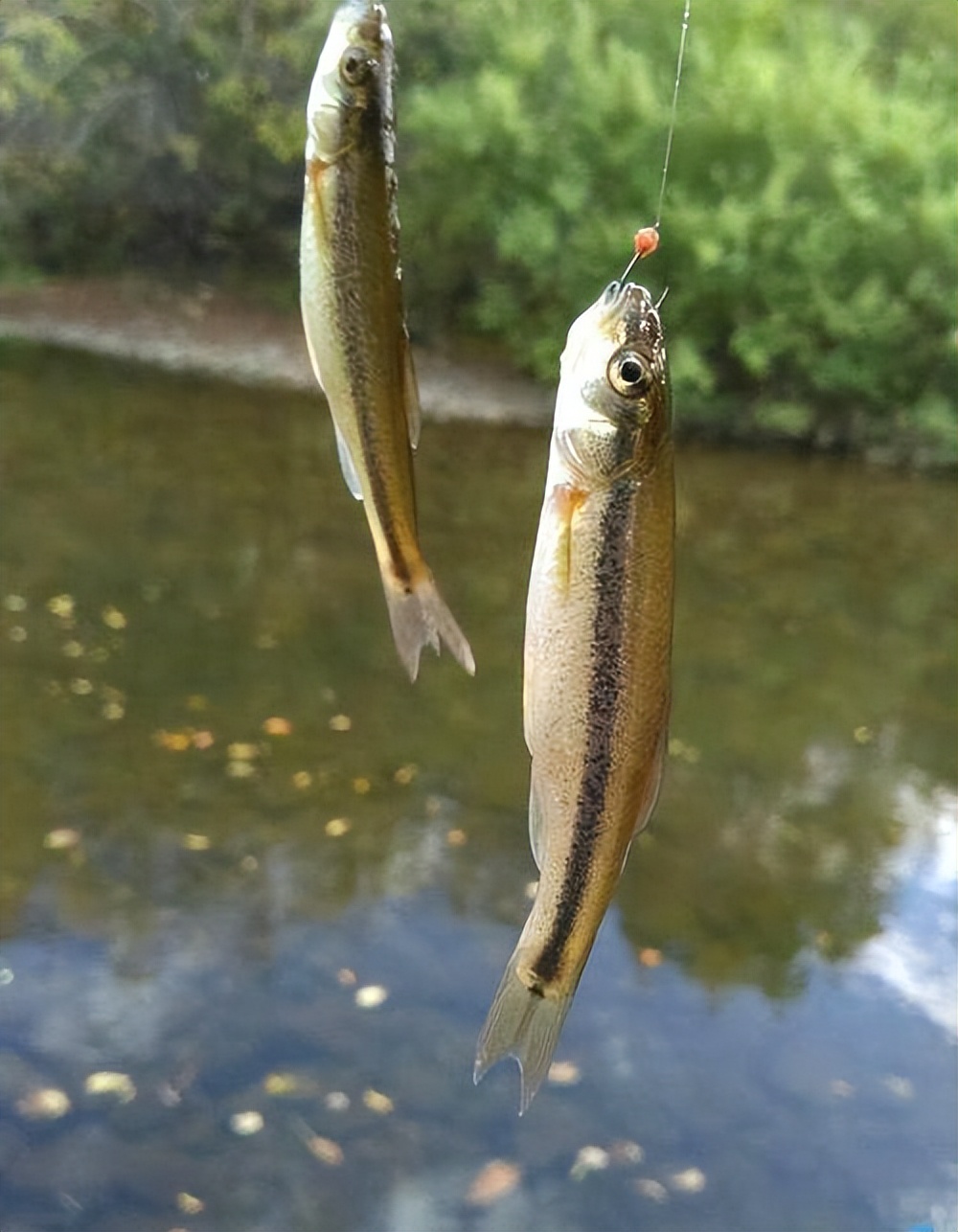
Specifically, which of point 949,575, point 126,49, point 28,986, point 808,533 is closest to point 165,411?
point 126,49

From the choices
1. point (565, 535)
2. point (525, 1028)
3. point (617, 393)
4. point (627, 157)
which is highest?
point (617, 393)

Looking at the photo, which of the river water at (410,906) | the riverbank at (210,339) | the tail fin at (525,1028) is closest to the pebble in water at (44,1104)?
the river water at (410,906)

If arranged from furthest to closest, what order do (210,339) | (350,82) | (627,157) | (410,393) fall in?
1. (210,339)
2. (627,157)
3. (410,393)
4. (350,82)

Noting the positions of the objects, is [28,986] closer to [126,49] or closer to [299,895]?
[299,895]

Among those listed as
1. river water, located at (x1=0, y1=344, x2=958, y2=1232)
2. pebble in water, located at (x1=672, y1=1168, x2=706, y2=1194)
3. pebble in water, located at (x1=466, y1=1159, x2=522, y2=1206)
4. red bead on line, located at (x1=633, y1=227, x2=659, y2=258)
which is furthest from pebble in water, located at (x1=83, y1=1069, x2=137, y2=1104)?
red bead on line, located at (x1=633, y1=227, x2=659, y2=258)

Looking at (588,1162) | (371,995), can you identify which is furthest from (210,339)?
(588,1162)

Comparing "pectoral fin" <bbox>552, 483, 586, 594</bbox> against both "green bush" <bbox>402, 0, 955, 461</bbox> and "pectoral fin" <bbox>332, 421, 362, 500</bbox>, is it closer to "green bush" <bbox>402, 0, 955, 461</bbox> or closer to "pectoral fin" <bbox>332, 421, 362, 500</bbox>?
"pectoral fin" <bbox>332, 421, 362, 500</bbox>

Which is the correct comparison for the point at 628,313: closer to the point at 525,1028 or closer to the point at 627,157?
the point at 525,1028
